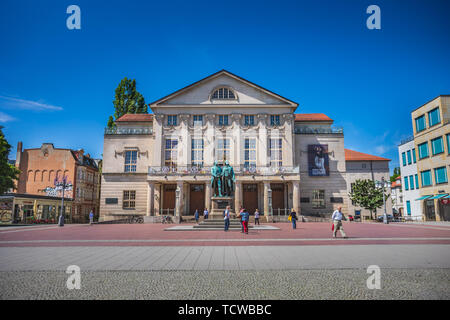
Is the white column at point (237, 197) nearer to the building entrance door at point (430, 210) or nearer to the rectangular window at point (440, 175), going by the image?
the rectangular window at point (440, 175)

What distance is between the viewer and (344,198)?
43.7m

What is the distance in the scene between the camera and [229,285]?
6.11 m

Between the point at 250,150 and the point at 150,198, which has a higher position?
the point at 250,150

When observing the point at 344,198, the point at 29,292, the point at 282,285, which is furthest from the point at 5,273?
the point at 344,198

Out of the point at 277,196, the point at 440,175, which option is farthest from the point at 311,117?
the point at 440,175

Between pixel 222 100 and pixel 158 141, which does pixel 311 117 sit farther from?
pixel 158 141

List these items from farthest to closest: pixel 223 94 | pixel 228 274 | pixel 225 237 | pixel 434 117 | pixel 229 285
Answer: pixel 223 94
pixel 434 117
pixel 225 237
pixel 228 274
pixel 229 285

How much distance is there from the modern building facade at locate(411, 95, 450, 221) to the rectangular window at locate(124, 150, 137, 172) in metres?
39.9

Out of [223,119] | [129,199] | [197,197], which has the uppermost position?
[223,119]

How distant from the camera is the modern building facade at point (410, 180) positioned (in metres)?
44.5

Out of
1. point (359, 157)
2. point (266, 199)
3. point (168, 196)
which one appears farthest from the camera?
point (359, 157)

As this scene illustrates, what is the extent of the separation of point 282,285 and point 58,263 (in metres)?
6.30

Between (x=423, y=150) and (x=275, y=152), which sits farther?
(x=275, y=152)

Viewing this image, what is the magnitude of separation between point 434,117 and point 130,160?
41.2 metres
